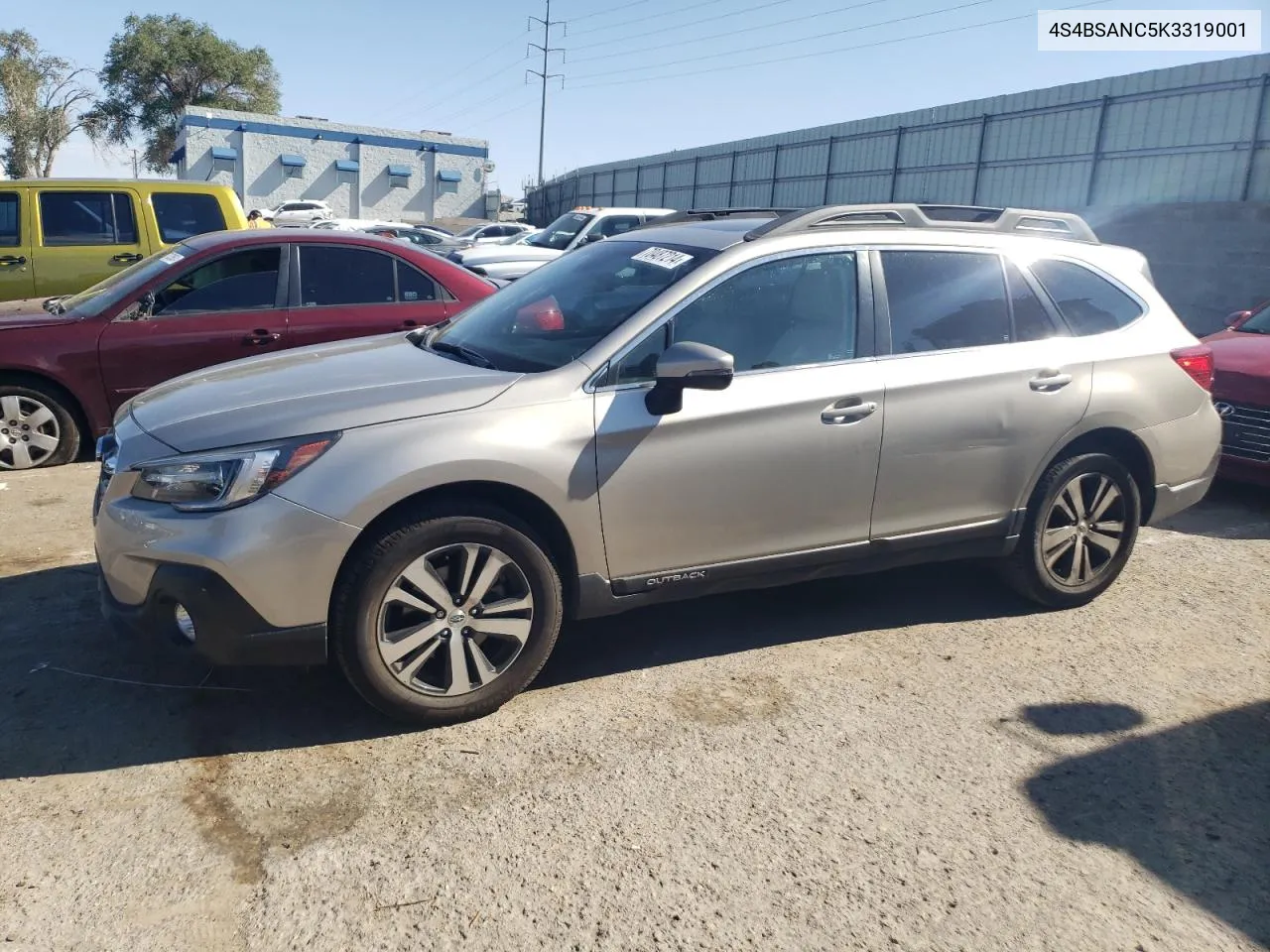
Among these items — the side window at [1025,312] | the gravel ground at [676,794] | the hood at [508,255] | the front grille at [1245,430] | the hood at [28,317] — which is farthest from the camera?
the hood at [508,255]

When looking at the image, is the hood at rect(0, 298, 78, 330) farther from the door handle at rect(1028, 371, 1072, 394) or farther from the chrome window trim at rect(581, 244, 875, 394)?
the door handle at rect(1028, 371, 1072, 394)

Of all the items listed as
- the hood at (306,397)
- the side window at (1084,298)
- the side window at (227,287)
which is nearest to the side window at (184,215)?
the side window at (227,287)

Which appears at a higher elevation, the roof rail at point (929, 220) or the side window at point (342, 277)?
the roof rail at point (929, 220)

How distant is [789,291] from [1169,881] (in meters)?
2.39

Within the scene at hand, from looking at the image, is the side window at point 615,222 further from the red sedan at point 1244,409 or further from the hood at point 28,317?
the red sedan at point 1244,409

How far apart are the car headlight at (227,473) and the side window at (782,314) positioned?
1.41 meters

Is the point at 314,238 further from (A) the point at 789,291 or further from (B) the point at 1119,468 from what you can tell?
(B) the point at 1119,468

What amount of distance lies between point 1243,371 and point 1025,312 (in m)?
3.18

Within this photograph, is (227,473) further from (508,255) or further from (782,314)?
(508,255)

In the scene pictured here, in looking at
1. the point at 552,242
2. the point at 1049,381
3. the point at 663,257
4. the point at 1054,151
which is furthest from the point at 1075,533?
the point at 1054,151

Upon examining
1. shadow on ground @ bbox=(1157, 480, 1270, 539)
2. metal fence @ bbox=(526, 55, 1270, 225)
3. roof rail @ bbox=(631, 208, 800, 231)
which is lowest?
shadow on ground @ bbox=(1157, 480, 1270, 539)

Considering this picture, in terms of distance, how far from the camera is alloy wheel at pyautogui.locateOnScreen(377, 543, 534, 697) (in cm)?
333

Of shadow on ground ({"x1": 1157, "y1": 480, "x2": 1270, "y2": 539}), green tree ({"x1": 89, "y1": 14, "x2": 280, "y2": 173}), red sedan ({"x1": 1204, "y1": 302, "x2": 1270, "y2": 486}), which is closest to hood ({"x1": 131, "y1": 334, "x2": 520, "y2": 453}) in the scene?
shadow on ground ({"x1": 1157, "y1": 480, "x2": 1270, "y2": 539})

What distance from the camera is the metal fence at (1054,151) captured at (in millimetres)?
13617
